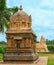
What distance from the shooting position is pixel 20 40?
67.2 ft

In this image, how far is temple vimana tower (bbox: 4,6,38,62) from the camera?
20.0m

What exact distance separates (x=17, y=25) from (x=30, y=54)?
2.48 metres

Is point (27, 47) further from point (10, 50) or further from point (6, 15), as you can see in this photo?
point (6, 15)

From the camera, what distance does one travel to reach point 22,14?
A: 827 inches

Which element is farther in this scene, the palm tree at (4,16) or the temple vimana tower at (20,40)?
the palm tree at (4,16)

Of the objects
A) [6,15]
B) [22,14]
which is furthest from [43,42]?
[22,14]

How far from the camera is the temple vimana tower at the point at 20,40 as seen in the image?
789 inches

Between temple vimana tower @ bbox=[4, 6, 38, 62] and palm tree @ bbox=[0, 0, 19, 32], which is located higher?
palm tree @ bbox=[0, 0, 19, 32]

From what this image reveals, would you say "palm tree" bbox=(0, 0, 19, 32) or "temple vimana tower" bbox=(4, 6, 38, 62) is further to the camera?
"palm tree" bbox=(0, 0, 19, 32)

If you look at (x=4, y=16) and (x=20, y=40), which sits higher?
(x=4, y=16)

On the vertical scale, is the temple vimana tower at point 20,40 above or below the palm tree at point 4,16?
below

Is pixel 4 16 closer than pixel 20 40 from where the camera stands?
No

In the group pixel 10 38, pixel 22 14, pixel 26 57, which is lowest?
pixel 26 57

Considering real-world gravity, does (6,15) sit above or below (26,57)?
above
